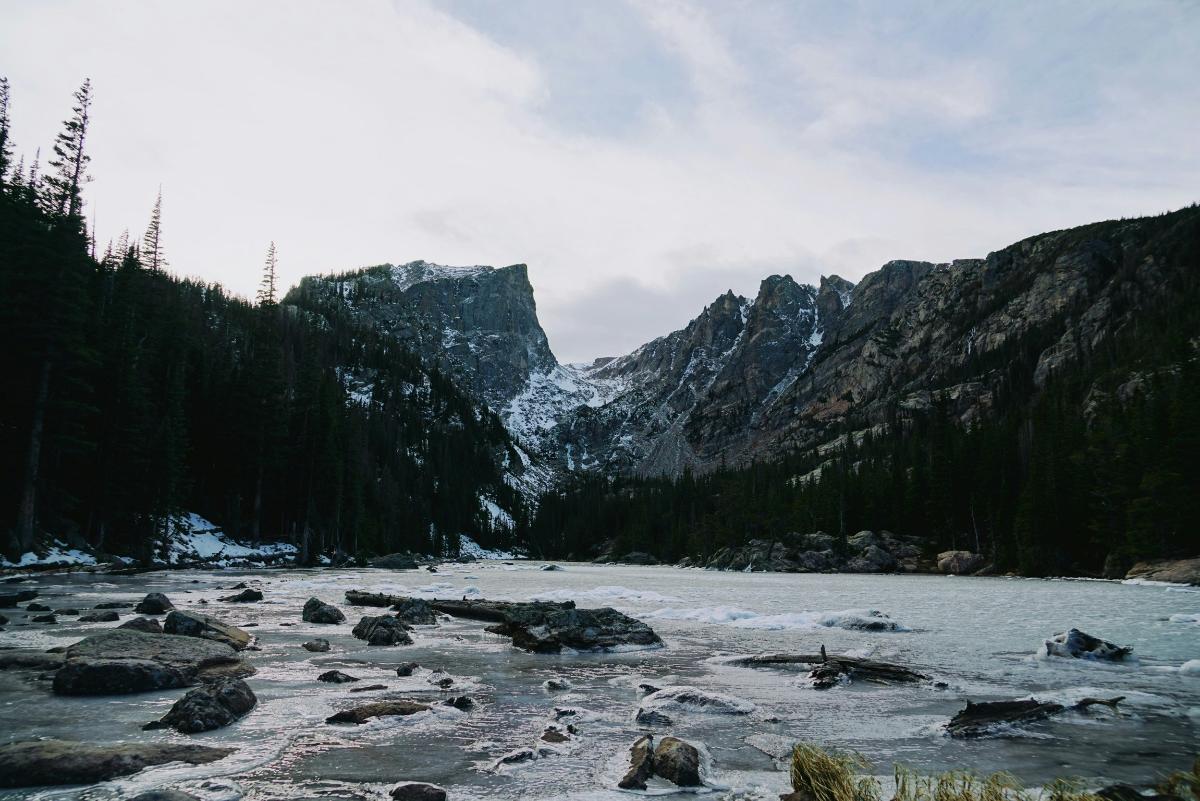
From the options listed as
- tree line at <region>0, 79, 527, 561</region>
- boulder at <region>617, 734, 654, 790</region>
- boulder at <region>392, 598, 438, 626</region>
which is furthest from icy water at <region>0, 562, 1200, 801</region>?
tree line at <region>0, 79, 527, 561</region>

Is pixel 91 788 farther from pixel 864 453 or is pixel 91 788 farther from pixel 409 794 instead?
pixel 864 453

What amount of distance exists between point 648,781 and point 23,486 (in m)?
46.6

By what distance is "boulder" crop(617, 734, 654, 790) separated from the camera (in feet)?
27.9

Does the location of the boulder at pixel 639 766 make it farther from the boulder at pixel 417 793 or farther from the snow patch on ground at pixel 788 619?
the snow patch on ground at pixel 788 619

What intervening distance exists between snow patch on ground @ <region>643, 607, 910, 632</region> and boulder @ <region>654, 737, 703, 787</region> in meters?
19.0

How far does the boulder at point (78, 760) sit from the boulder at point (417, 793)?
3111mm

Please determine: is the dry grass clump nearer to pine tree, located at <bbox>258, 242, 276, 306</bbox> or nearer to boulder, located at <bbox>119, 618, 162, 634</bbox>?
boulder, located at <bbox>119, 618, 162, 634</bbox>

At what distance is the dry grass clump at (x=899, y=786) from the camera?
6098mm

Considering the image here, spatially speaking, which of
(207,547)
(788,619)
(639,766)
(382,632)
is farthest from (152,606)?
(207,547)

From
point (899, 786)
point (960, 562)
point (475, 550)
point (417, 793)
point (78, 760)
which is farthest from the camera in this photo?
point (475, 550)

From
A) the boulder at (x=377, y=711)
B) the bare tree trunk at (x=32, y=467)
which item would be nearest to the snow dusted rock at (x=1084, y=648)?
the boulder at (x=377, y=711)

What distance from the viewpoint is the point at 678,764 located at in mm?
8883

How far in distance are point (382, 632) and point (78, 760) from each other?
43.3 ft

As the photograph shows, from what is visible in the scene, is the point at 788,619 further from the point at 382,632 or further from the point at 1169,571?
the point at 1169,571
